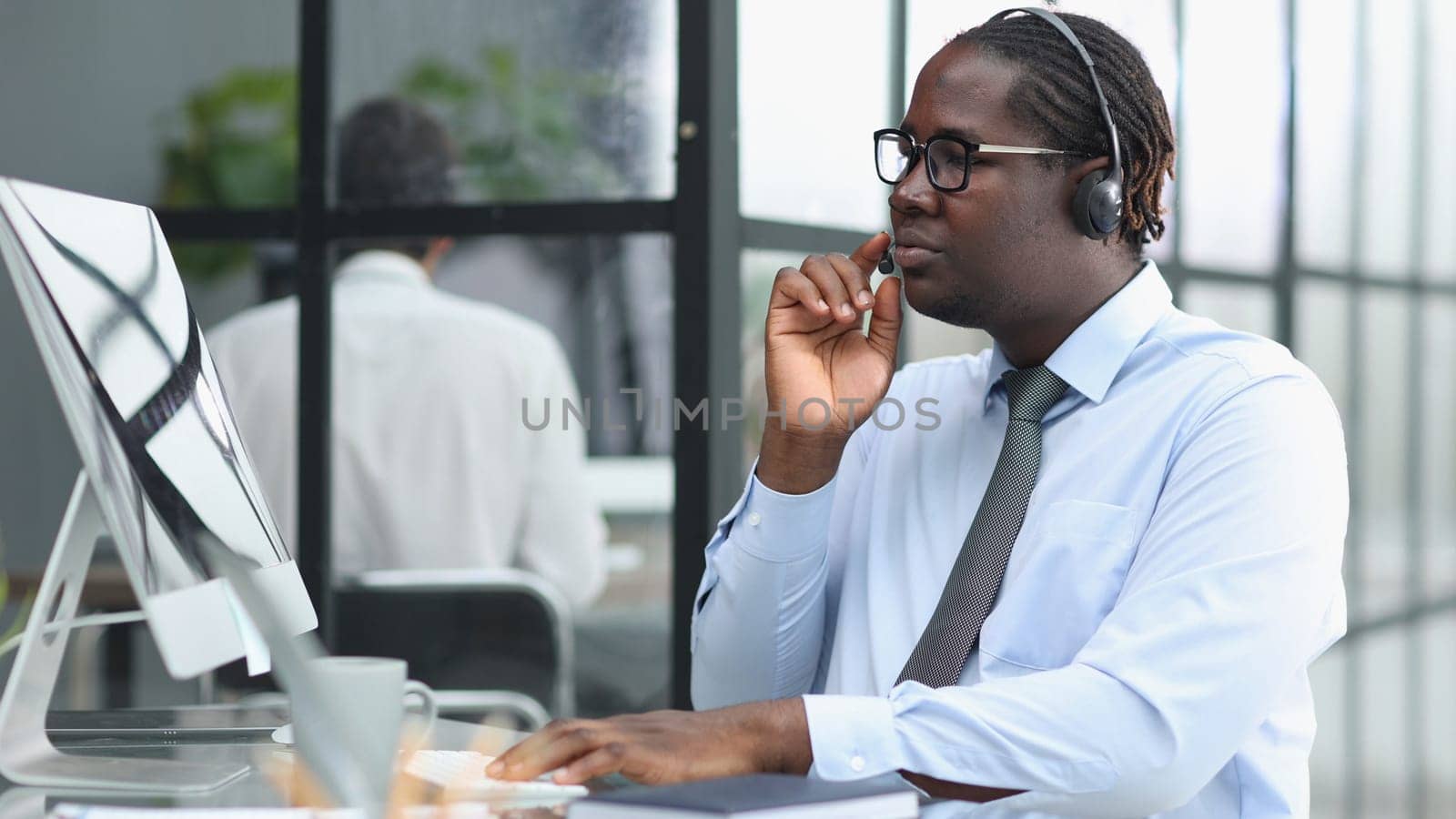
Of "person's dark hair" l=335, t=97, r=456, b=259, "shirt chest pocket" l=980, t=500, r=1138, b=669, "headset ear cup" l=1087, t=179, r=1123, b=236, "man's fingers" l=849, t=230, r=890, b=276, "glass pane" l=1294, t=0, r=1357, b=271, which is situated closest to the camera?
"shirt chest pocket" l=980, t=500, r=1138, b=669

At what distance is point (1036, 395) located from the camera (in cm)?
154

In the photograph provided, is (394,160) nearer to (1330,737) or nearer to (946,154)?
(946,154)

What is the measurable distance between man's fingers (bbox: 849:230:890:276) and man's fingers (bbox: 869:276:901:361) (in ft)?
0.14

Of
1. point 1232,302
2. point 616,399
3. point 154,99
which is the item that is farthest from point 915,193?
point 154,99

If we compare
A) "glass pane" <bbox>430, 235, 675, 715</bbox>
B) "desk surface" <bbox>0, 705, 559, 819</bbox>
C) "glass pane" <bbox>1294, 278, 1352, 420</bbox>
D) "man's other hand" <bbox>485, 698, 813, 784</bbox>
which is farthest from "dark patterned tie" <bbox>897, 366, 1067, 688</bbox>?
"glass pane" <bbox>1294, 278, 1352, 420</bbox>

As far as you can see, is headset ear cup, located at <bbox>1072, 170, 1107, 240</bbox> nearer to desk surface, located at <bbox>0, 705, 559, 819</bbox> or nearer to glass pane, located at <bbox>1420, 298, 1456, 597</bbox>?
desk surface, located at <bbox>0, 705, 559, 819</bbox>

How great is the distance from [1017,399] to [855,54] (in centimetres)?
112

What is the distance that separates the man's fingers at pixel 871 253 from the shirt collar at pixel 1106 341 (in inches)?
8.9

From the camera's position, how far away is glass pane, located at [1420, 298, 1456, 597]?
2.76 m

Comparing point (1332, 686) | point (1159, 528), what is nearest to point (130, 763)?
point (1159, 528)

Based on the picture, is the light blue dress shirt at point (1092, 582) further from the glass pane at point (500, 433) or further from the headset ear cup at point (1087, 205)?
the glass pane at point (500, 433)

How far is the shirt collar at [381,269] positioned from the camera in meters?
2.60

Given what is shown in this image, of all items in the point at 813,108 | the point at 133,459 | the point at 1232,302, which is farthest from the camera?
the point at 1232,302

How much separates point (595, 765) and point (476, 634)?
162cm
